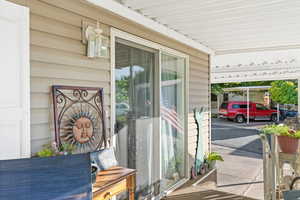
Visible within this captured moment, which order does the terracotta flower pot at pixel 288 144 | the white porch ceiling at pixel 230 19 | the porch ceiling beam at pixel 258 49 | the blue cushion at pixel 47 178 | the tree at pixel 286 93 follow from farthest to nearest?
the tree at pixel 286 93 → the porch ceiling beam at pixel 258 49 → the white porch ceiling at pixel 230 19 → the terracotta flower pot at pixel 288 144 → the blue cushion at pixel 47 178

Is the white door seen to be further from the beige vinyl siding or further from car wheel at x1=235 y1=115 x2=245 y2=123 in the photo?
car wheel at x1=235 y1=115 x2=245 y2=123

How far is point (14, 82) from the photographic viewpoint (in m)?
1.66

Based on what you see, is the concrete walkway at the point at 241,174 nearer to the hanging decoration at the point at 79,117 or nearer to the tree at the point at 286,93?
the hanging decoration at the point at 79,117

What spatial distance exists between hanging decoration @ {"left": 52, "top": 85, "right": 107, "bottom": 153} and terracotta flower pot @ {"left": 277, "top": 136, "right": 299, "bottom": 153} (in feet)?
5.79

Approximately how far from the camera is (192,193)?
3723 mm

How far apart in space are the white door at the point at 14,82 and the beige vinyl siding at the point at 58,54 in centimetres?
11

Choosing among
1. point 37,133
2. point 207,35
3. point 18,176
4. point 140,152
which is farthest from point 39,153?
point 207,35

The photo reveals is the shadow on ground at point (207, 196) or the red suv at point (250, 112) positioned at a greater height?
the red suv at point (250, 112)

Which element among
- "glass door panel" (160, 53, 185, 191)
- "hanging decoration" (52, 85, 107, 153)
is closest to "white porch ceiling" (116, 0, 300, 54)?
"glass door panel" (160, 53, 185, 191)

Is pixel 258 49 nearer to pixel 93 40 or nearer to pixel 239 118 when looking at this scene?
pixel 93 40

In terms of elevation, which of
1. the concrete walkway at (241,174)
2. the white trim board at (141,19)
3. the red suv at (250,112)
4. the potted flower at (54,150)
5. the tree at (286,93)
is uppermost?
the white trim board at (141,19)

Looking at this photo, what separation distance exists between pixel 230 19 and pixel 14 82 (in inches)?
97.7

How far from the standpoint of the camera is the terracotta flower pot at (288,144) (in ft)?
7.77

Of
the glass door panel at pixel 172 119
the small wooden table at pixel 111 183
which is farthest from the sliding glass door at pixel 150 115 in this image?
the small wooden table at pixel 111 183
